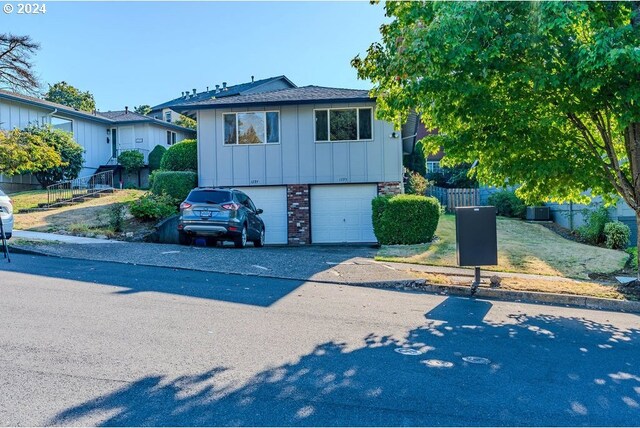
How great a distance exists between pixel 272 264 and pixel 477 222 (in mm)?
4377

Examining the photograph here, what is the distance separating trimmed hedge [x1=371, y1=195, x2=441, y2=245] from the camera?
48.8 feet

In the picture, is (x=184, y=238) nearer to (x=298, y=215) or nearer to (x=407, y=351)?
(x=298, y=215)

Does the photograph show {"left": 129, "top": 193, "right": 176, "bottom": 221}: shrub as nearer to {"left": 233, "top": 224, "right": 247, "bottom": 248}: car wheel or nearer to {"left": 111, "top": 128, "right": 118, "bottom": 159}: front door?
{"left": 233, "top": 224, "right": 247, "bottom": 248}: car wheel

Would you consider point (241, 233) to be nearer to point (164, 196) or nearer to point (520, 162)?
point (164, 196)

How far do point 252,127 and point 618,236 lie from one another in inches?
533

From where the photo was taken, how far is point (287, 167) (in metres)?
18.2

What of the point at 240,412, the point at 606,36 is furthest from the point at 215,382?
the point at 606,36

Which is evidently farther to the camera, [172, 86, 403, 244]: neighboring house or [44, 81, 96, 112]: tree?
[44, 81, 96, 112]: tree

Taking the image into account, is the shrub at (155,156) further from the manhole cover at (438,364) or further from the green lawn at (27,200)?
the manhole cover at (438,364)

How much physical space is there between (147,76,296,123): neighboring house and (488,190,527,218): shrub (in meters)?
17.7

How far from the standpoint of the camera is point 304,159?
59.6 feet

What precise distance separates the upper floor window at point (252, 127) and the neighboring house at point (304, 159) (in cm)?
4

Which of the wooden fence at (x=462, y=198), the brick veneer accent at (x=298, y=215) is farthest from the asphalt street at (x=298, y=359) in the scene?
the wooden fence at (x=462, y=198)

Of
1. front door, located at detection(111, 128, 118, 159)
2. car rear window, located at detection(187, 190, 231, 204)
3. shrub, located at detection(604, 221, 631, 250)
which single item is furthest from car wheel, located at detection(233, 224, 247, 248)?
front door, located at detection(111, 128, 118, 159)
